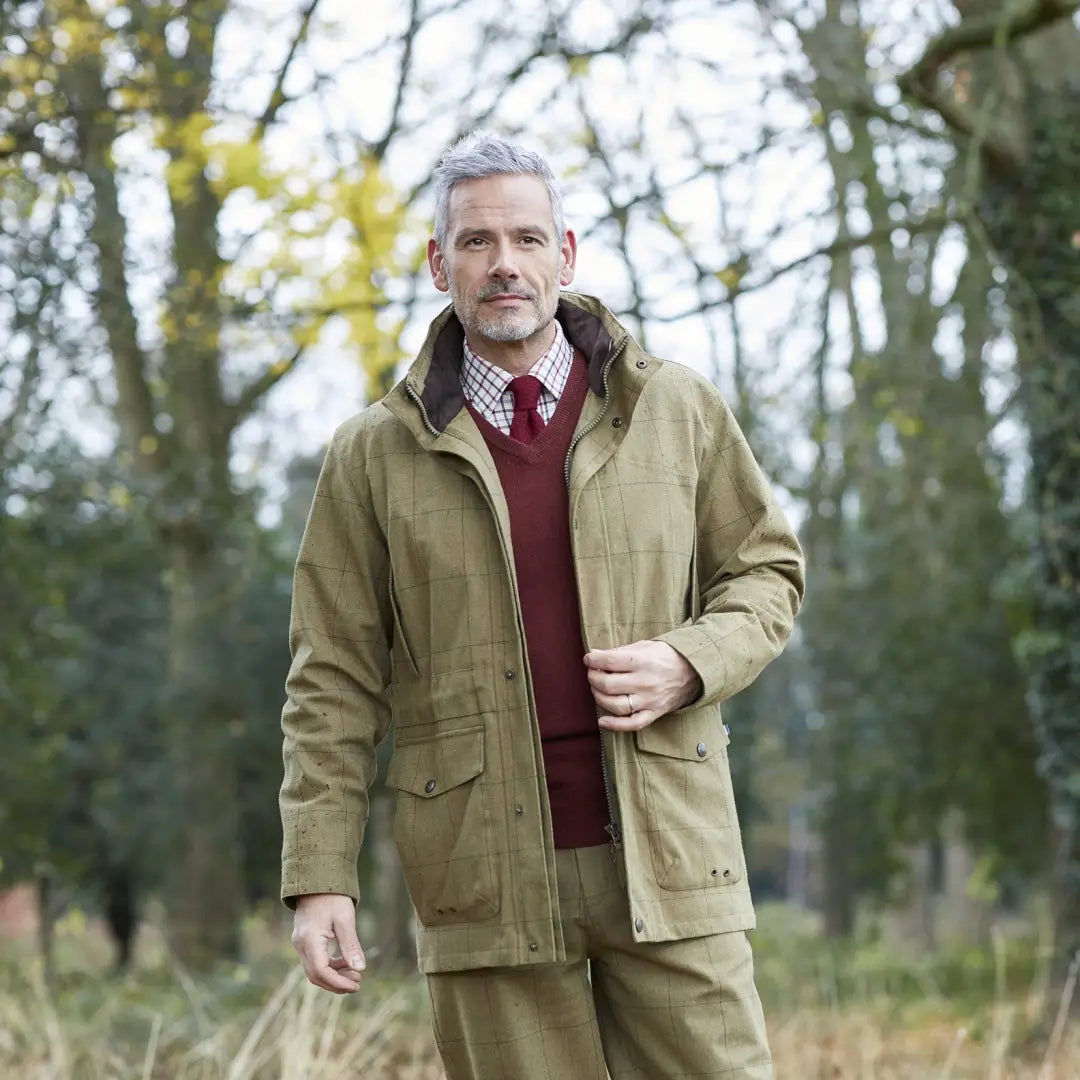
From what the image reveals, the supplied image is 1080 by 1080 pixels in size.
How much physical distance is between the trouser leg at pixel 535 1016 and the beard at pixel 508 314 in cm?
81

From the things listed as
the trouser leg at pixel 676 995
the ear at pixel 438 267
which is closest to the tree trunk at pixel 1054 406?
the ear at pixel 438 267

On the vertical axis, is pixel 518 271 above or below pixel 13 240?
below

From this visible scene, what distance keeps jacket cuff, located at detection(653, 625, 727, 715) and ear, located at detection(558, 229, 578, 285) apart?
2.03ft

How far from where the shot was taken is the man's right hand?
95.0 inches

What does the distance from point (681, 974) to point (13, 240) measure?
481cm

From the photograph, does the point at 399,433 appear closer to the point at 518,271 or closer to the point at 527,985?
the point at 518,271

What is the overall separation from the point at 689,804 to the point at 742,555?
1.36 ft

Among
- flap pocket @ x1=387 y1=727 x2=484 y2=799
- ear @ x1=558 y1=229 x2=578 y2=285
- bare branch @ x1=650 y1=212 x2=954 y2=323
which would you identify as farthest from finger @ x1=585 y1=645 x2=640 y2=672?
bare branch @ x1=650 y1=212 x2=954 y2=323

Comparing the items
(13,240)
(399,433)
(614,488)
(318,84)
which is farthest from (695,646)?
(318,84)

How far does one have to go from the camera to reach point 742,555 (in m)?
2.57

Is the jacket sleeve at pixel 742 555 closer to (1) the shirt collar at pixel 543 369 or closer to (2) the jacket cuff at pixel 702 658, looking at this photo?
(2) the jacket cuff at pixel 702 658

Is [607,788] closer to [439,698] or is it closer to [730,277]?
[439,698]

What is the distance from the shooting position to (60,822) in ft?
50.9

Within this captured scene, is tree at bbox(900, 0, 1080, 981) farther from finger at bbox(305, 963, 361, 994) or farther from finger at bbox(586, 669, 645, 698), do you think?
finger at bbox(305, 963, 361, 994)
